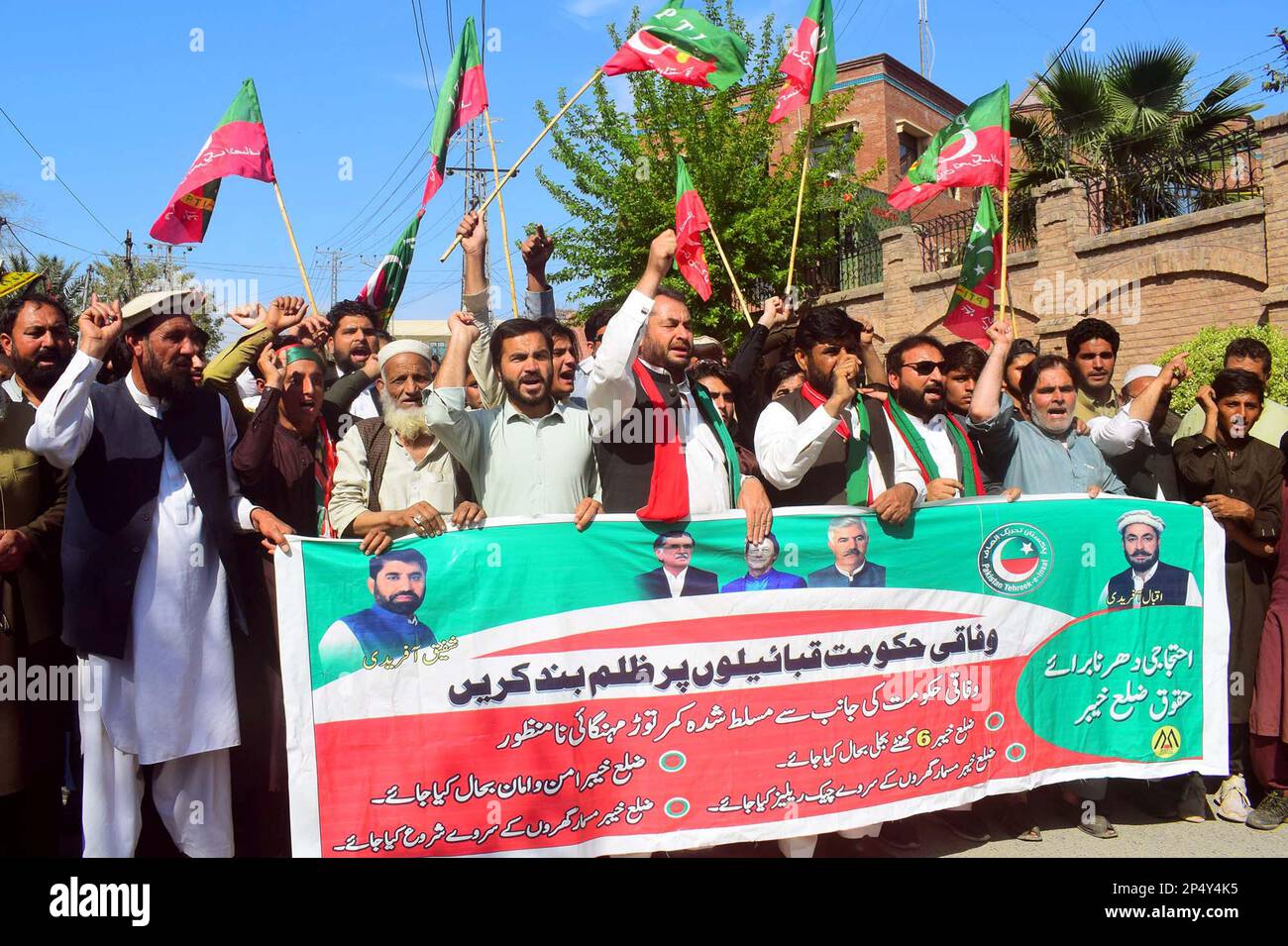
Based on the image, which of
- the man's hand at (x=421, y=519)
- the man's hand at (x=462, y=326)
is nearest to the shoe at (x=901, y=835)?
the man's hand at (x=421, y=519)

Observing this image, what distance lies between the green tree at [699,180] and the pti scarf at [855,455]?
39.4ft

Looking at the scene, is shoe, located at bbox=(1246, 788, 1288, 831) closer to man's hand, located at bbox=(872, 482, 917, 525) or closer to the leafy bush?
man's hand, located at bbox=(872, 482, 917, 525)

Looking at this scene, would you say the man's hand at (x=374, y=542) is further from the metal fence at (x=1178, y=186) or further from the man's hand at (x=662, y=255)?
the metal fence at (x=1178, y=186)

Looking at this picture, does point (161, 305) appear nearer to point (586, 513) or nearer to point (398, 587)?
point (398, 587)

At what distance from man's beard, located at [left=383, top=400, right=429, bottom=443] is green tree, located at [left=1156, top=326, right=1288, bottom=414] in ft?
33.2

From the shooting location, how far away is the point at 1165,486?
4785 millimetres

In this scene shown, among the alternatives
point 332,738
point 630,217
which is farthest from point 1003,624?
point 630,217

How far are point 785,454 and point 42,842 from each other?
3097 mm

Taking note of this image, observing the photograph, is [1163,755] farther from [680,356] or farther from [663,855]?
[680,356]

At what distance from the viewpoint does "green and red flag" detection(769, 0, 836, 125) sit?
6.43 meters

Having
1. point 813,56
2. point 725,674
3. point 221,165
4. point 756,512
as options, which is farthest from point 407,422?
point 813,56

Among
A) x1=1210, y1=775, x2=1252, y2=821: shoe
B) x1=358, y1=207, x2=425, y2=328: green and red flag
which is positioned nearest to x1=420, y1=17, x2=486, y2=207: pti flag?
x1=358, y1=207, x2=425, y2=328: green and red flag

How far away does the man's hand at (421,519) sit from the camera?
3529 mm

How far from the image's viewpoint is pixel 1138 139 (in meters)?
16.4
